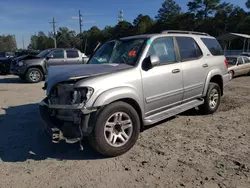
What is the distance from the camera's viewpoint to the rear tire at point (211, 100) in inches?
218

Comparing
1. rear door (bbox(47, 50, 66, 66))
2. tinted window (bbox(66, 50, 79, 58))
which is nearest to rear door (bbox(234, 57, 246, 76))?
tinted window (bbox(66, 50, 79, 58))

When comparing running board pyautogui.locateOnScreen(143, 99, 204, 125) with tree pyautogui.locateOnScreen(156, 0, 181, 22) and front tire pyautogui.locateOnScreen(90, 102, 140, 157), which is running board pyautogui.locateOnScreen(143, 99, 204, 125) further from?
tree pyautogui.locateOnScreen(156, 0, 181, 22)

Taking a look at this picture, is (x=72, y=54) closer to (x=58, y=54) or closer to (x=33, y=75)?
(x=58, y=54)

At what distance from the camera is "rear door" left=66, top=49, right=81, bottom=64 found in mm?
13629

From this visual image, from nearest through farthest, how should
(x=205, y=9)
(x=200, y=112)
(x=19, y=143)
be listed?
(x=19, y=143), (x=200, y=112), (x=205, y=9)

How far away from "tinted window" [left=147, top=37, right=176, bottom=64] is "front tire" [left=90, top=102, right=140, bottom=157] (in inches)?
48.2

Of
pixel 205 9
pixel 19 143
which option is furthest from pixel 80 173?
pixel 205 9

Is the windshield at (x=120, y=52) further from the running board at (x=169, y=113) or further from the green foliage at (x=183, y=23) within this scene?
the green foliage at (x=183, y=23)

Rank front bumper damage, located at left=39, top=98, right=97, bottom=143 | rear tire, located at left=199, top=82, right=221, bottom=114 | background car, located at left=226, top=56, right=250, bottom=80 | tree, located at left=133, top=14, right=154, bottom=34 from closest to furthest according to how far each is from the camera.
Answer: front bumper damage, located at left=39, top=98, right=97, bottom=143
rear tire, located at left=199, top=82, right=221, bottom=114
background car, located at left=226, top=56, right=250, bottom=80
tree, located at left=133, top=14, right=154, bottom=34

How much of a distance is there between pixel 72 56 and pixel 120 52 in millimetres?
9882

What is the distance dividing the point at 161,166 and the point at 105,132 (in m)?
0.94

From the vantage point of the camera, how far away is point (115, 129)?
365 cm

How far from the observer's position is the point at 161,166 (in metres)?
3.32

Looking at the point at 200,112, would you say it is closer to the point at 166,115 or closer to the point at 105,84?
the point at 166,115
